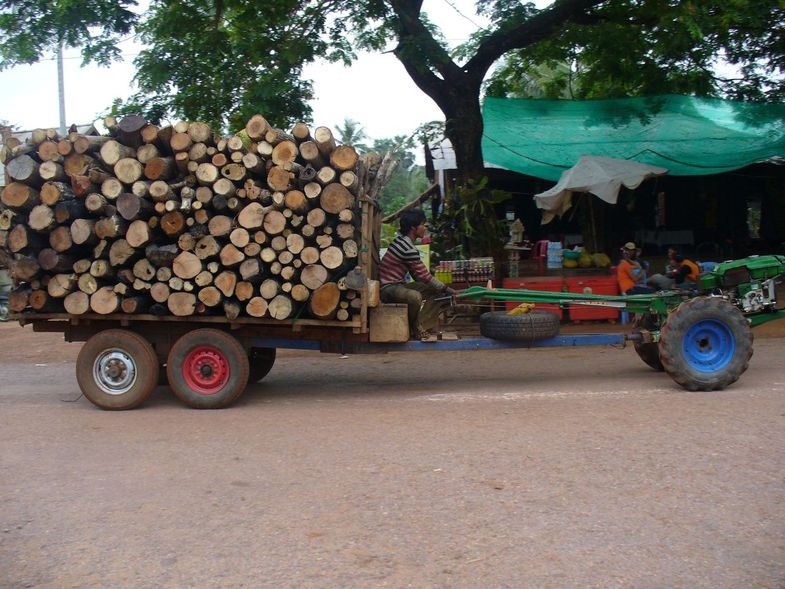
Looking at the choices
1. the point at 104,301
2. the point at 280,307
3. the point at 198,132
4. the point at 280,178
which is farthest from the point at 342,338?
the point at 198,132

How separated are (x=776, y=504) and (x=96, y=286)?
575 cm

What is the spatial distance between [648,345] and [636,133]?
7.39 metres

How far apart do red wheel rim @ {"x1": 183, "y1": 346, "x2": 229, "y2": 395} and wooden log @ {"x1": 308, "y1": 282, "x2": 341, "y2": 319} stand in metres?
1.05

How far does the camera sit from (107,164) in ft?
23.0

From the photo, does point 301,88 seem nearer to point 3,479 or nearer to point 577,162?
point 577,162

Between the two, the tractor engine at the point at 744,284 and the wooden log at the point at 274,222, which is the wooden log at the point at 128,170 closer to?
the wooden log at the point at 274,222

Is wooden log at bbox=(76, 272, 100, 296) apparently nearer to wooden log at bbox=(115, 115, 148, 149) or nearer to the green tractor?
wooden log at bbox=(115, 115, 148, 149)

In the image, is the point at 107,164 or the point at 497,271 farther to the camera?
the point at 497,271

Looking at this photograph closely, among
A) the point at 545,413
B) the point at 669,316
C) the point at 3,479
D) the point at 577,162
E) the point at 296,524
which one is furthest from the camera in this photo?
the point at 577,162

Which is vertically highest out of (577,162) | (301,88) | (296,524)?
(301,88)

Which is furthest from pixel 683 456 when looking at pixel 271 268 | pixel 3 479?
pixel 3 479

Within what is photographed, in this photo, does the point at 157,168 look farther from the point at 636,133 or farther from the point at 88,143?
the point at 636,133

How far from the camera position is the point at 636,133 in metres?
14.5

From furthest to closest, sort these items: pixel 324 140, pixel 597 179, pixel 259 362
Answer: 1. pixel 597 179
2. pixel 259 362
3. pixel 324 140
